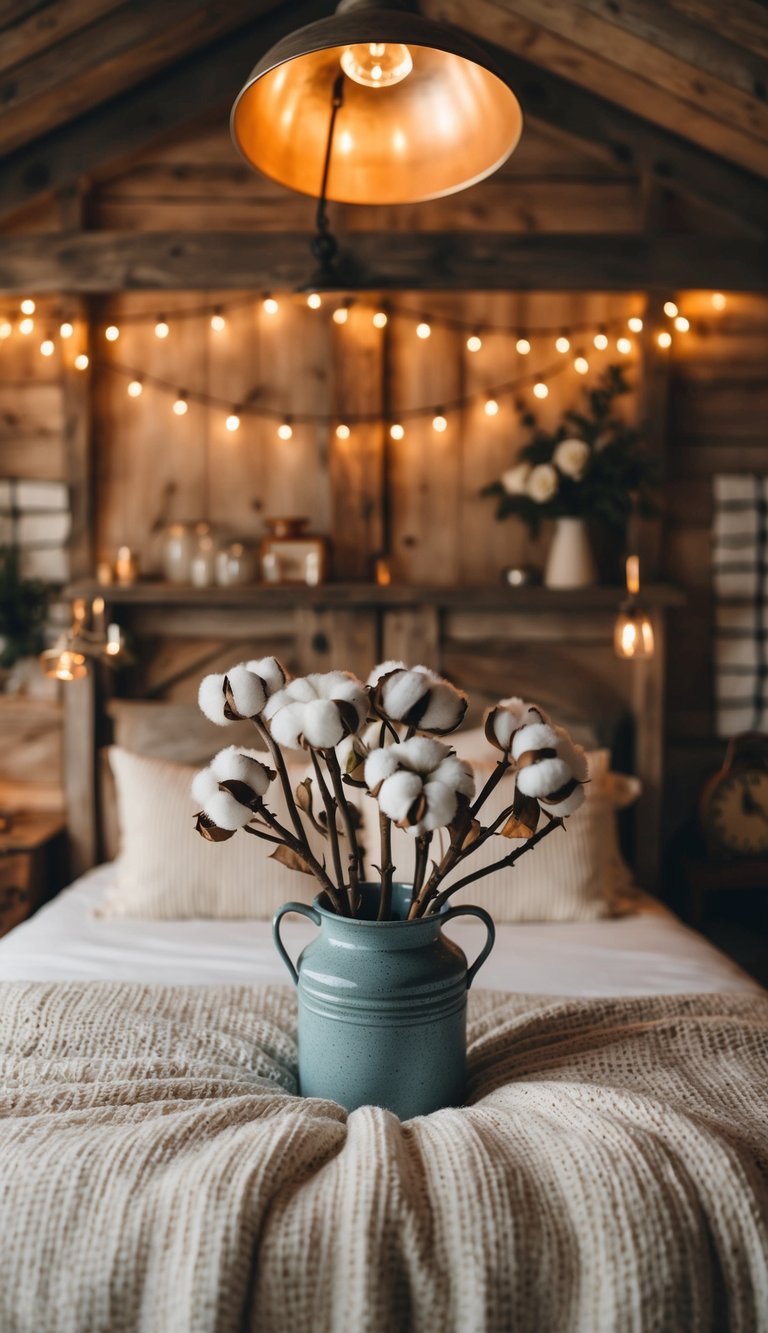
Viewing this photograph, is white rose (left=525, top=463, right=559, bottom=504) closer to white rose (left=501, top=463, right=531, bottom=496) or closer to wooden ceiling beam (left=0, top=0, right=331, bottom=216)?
white rose (left=501, top=463, right=531, bottom=496)

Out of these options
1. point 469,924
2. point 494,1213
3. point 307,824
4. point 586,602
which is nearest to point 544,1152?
point 494,1213

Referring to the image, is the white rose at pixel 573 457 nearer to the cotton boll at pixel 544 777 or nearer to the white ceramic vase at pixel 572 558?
the white ceramic vase at pixel 572 558

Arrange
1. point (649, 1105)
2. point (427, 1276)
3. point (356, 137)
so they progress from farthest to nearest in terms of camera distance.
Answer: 1. point (356, 137)
2. point (649, 1105)
3. point (427, 1276)

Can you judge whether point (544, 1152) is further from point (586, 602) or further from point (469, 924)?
point (586, 602)

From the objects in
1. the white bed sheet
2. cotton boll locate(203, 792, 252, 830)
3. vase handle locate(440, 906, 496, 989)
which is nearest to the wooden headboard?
the white bed sheet

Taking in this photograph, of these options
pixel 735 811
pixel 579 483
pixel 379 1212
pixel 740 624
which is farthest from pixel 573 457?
pixel 379 1212

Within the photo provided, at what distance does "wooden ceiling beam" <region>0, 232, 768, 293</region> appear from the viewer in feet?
9.78

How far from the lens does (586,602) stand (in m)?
3.05

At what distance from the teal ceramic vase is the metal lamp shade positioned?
1.19 m

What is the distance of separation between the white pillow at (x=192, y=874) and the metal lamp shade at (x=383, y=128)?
1.44 m

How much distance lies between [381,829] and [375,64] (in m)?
1.14

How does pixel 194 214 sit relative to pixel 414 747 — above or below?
above

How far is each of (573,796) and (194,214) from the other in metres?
2.54

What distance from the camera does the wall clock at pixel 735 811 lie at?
308 centimetres
